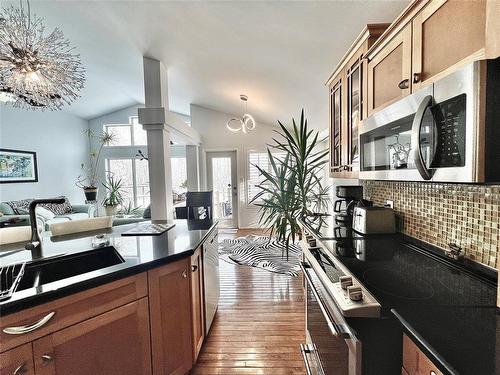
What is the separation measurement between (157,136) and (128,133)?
4616mm

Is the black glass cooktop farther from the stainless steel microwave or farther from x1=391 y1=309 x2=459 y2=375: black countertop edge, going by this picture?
the stainless steel microwave

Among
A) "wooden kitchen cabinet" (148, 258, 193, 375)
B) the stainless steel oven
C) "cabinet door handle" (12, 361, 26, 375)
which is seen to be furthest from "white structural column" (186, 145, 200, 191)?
"cabinet door handle" (12, 361, 26, 375)

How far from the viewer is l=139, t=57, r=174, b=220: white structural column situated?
3.33m

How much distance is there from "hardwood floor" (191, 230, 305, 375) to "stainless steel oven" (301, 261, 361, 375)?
1.24 ft

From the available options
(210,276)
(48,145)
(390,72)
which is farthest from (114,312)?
(48,145)

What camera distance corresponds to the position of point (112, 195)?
6.46 m

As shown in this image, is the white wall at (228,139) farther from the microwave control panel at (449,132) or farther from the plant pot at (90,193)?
the microwave control panel at (449,132)

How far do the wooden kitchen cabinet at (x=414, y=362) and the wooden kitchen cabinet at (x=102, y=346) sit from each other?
1179 mm

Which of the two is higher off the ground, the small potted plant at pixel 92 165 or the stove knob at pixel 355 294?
the small potted plant at pixel 92 165

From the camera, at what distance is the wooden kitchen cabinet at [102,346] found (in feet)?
3.20

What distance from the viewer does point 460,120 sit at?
74cm

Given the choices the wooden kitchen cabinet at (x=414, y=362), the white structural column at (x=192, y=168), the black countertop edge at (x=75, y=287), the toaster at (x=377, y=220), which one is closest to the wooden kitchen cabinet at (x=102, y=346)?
the black countertop edge at (x=75, y=287)

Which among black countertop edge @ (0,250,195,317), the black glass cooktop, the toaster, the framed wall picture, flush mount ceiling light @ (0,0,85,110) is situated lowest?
black countertop edge @ (0,250,195,317)

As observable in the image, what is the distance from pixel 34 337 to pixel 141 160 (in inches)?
264
